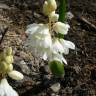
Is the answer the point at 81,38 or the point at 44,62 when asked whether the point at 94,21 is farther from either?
the point at 44,62

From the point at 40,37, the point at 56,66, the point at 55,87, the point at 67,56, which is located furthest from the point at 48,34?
the point at 67,56

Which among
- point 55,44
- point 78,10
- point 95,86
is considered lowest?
point 95,86

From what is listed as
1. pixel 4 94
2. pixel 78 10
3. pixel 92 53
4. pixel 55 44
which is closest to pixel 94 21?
pixel 78 10

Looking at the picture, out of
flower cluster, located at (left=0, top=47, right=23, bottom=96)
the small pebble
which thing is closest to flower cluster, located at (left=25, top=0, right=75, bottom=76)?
flower cluster, located at (left=0, top=47, right=23, bottom=96)

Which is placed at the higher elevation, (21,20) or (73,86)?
(21,20)

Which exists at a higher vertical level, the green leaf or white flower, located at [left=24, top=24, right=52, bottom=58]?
white flower, located at [left=24, top=24, right=52, bottom=58]

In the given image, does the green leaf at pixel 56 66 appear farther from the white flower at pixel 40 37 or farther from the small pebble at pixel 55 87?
the small pebble at pixel 55 87

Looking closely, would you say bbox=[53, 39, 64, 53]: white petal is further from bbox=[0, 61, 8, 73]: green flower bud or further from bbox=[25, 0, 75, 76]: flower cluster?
bbox=[0, 61, 8, 73]: green flower bud

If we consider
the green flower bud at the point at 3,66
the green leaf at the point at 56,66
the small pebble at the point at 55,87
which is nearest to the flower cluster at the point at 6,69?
the green flower bud at the point at 3,66

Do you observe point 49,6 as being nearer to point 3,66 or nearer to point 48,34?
point 48,34
